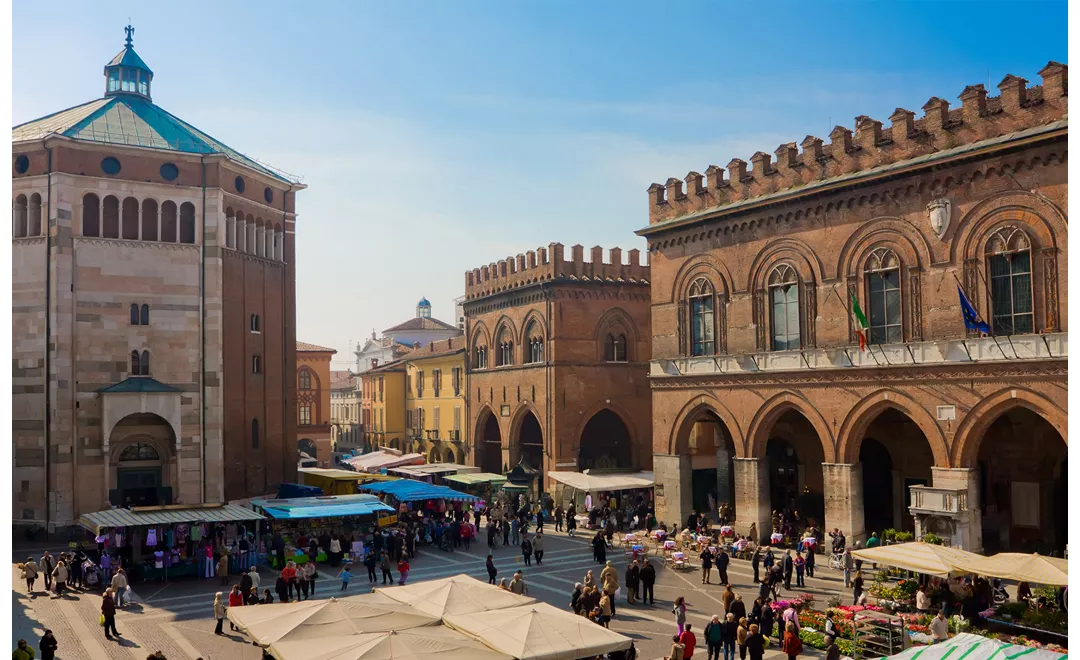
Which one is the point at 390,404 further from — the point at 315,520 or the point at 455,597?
the point at 455,597

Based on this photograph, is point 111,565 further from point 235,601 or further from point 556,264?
point 556,264

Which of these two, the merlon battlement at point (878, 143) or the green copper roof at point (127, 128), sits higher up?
the green copper roof at point (127, 128)

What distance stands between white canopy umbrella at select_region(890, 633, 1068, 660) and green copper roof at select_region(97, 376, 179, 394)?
30.2 m

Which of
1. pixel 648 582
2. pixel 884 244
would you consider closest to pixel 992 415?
pixel 884 244

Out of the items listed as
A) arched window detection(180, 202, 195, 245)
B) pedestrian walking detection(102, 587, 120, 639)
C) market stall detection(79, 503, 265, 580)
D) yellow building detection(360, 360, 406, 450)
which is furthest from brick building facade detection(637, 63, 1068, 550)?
yellow building detection(360, 360, 406, 450)

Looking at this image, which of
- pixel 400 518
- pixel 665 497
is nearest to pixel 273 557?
pixel 400 518

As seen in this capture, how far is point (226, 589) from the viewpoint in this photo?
26.6 m

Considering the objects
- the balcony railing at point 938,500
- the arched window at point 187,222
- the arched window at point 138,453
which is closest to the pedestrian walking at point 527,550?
the balcony railing at point 938,500

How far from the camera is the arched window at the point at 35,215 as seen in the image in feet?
121

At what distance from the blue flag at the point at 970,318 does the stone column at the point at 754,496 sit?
9036 mm

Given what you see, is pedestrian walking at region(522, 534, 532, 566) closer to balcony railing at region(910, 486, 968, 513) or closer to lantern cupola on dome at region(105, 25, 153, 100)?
balcony railing at region(910, 486, 968, 513)

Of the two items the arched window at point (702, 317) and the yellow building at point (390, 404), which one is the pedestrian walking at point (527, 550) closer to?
the arched window at point (702, 317)

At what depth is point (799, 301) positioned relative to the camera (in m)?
30.9

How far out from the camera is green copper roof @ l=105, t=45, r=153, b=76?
44188 millimetres
